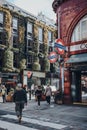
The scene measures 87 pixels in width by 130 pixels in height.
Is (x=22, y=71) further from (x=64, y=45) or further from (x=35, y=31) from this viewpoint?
(x=64, y=45)

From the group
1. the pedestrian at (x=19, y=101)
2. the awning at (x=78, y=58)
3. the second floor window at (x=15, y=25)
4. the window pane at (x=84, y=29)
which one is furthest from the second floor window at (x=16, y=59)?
the pedestrian at (x=19, y=101)

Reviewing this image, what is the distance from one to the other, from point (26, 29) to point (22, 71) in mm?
6968

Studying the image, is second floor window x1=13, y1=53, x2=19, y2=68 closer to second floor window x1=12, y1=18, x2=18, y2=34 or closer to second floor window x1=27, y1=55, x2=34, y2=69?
second floor window x1=27, y1=55, x2=34, y2=69

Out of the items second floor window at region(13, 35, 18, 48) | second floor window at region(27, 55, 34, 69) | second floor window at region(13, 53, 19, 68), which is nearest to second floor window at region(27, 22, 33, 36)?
second floor window at region(13, 35, 18, 48)

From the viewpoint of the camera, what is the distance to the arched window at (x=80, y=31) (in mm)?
18203

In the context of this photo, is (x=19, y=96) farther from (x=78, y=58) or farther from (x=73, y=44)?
(x=73, y=44)

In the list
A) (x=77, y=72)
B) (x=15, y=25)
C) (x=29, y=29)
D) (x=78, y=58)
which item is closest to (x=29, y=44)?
(x=29, y=29)

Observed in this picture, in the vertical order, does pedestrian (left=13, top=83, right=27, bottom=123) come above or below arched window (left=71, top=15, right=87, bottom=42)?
below

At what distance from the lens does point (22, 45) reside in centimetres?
3688

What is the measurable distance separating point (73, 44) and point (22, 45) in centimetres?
1901

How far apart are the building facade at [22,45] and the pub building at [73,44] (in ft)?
41.0

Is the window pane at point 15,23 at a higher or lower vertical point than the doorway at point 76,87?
higher

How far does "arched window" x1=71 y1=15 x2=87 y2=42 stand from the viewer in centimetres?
1820

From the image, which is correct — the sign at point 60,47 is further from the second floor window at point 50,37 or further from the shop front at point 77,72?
the second floor window at point 50,37
